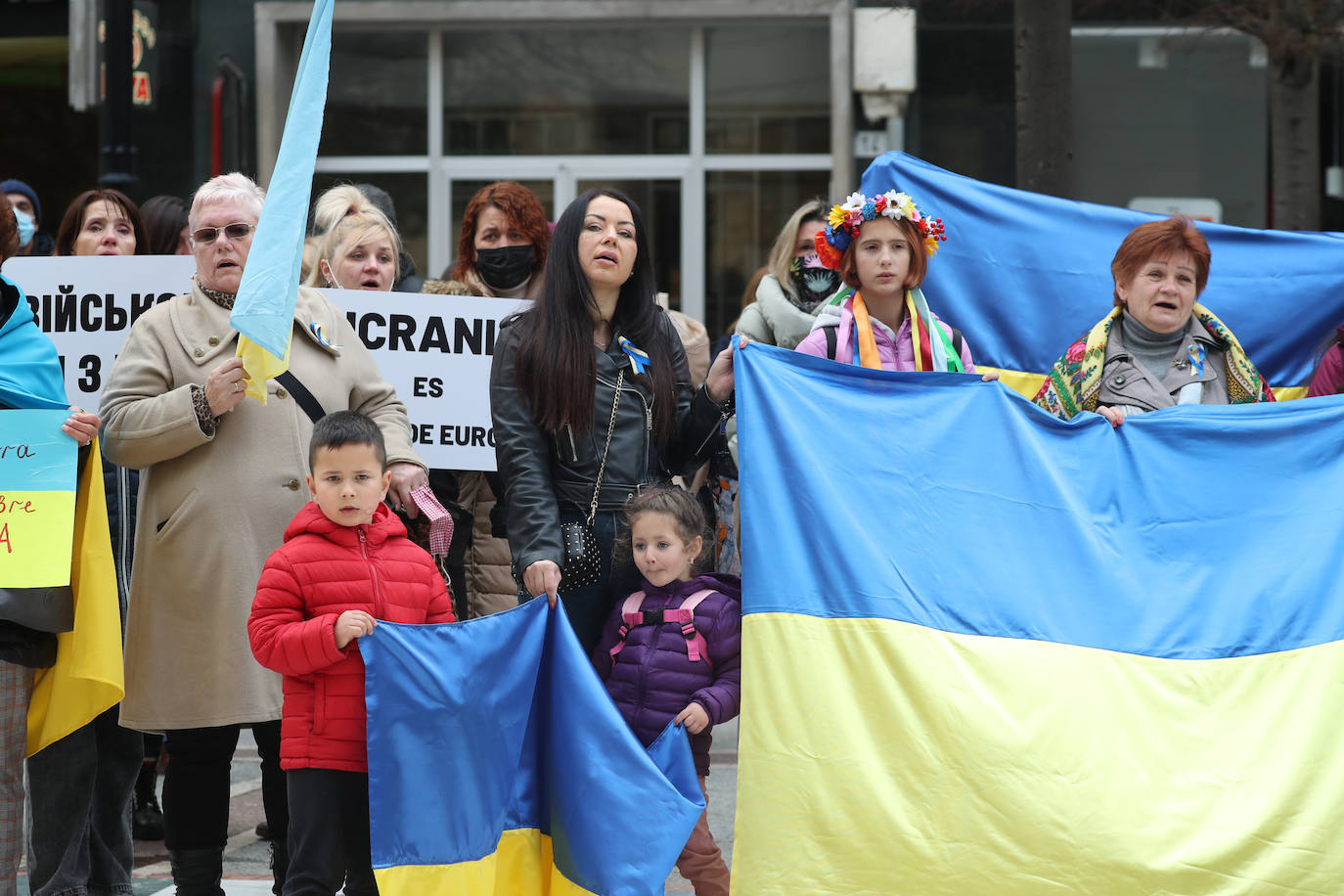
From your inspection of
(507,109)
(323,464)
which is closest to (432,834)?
(323,464)

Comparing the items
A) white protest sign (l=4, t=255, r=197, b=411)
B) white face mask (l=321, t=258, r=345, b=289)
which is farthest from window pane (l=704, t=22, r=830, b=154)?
white protest sign (l=4, t=255, r=197, b=411)

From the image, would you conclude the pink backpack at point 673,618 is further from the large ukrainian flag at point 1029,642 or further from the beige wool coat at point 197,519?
the beige wool coat at point 197,519

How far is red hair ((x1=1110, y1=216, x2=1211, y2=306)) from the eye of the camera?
437 centimetres

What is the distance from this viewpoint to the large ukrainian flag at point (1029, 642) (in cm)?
360

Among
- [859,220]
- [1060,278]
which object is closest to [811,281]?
[1060,278]

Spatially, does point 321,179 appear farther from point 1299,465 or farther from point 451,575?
point 1299,465

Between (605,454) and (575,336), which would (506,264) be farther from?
(605,454)

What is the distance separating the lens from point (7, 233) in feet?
13.8

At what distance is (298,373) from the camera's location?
4.31 metres

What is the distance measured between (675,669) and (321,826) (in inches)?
36.5

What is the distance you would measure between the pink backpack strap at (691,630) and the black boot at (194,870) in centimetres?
135

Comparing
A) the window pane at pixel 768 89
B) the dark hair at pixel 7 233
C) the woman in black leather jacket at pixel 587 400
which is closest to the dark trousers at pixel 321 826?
the woman in black leather jacket at pixel 587 400

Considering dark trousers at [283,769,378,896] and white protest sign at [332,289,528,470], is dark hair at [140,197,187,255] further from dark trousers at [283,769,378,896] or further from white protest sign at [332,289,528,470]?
dark trousers at [283,769,378,896]

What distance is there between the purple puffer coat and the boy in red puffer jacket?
1.92ft
